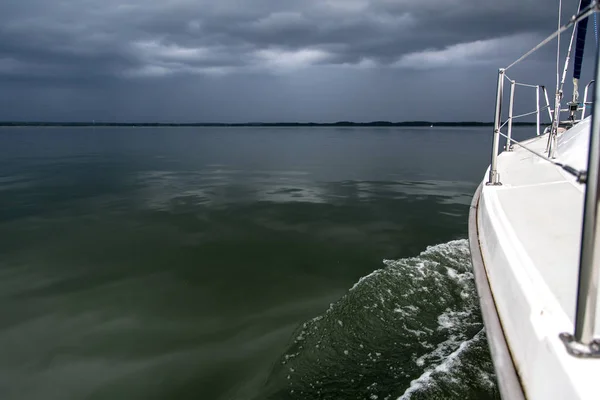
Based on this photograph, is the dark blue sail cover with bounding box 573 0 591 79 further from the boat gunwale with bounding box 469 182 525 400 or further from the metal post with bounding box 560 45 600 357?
the metal post with bounding box 560 45 600 357

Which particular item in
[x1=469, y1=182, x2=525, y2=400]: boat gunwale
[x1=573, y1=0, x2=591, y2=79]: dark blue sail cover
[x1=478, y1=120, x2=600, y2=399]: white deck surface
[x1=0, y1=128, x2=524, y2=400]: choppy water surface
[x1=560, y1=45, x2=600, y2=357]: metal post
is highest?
[x1=573, y1=0, x2=591, y2=79]: dark blue sail cover

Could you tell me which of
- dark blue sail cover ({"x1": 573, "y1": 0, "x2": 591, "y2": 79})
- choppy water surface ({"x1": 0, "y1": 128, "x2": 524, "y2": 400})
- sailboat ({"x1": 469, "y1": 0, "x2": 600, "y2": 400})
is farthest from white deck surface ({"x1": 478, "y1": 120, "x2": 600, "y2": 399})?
dark blue sail cover ({"x1": 573, "y1": 0, "x2": 591, "y2": 79})

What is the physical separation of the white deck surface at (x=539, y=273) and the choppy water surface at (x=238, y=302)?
82 centimetres

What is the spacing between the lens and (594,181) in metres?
1.10

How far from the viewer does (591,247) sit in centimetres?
113

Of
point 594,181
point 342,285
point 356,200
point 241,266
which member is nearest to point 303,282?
point 342,285

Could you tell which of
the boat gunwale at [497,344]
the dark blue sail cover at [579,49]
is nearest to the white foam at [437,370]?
the boat gunwale at [497,344]

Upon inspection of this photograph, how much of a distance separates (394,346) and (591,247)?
2105 millimetres

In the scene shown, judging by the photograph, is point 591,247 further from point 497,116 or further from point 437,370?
point 497,116

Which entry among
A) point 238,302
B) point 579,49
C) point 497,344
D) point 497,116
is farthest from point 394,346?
point 579,49

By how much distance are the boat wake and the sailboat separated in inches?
23.4

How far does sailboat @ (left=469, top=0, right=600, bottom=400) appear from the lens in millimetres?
1159

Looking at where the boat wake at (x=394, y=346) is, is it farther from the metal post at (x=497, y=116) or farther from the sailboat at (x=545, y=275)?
the metal post at (x=497, y=116)

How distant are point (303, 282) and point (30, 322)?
2.67 meters
